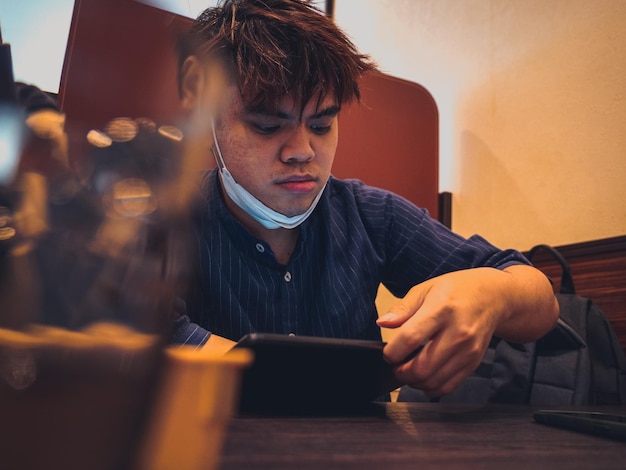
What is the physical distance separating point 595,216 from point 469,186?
0.51 meters

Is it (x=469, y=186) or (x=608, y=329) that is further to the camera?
(x=469, y=186)

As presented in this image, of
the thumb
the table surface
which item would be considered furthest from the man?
the table surface

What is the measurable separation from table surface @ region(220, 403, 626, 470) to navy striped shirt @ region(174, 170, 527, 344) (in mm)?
420

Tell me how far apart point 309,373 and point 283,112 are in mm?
462

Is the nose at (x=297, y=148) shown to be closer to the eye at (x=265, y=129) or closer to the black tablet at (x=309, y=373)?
the eye at (x=265, y=129)

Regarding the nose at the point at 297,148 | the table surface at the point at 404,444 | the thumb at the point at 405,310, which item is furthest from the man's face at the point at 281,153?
the table surface at the point at 404,444

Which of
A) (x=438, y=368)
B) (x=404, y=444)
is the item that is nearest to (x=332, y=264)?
(x=438, y=368)

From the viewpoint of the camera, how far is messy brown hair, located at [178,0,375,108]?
0.78 metres

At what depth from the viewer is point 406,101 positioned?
1698 millimetres

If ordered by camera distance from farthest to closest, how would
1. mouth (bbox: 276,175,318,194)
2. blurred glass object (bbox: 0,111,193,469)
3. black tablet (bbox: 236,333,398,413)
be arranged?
mouth (bbox: 276,175,318,194) → black tablet (bbox: 236,333,398,413) → blurred glass object (bbox: 0,111,193,469)

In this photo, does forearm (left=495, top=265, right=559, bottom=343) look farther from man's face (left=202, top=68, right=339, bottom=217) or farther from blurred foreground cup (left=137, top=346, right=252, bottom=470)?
blurred foreground cup (left=137, top=346, right=252, bottom=470)

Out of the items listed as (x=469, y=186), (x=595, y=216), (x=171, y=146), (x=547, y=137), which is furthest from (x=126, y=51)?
(x=469, y=186)

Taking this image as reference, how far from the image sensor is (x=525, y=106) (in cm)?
159

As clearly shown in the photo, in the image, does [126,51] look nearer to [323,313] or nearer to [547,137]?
[323,313]
